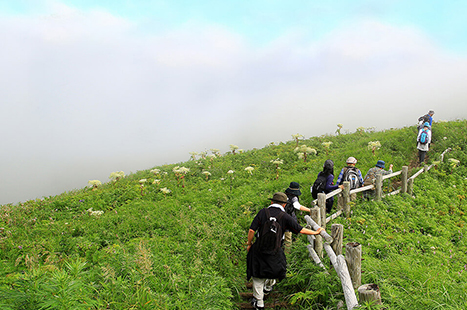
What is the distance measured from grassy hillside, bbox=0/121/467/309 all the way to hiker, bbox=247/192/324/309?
0.56 meters

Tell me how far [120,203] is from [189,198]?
3.78 meters

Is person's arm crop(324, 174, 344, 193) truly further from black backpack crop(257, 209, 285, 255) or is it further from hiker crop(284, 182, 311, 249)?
black backpack crop(257, 209, 285, 255)

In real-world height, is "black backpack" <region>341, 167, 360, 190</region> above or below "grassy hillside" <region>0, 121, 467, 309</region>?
above

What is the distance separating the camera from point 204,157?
2047cm

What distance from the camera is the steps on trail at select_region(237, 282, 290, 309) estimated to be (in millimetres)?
4902

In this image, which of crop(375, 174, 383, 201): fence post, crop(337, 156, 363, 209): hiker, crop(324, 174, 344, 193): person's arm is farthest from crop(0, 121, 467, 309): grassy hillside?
crop(324, 174, 344, 193): person's arm

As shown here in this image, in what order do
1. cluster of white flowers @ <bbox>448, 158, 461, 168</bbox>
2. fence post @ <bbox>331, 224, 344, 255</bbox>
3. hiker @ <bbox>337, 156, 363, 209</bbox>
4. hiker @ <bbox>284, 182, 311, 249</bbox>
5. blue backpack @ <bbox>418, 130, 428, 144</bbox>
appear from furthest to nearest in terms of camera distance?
blue backpack @ <bbox>418, 130, 428, 144</bbox> < cluster of white flowers @ <bbox>448, 158, 461, 168</bbox> < hiker @ <bbox>337, 156, 363, 209</bbox> < hiker @ <bbox>284, 182, 311, 249</bbox> < fence post @ <bbox>331, 224, 344, 255</bbox>

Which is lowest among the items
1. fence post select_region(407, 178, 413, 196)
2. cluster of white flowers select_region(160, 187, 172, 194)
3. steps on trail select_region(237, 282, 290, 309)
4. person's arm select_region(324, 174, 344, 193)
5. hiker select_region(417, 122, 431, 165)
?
steps on trail select_region(237, 282, 290, 309)

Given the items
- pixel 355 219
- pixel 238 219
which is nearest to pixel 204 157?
pixel 238 219

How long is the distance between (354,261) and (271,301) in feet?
7.40

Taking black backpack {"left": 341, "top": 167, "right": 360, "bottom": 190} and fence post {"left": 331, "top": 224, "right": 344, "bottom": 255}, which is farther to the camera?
black backpack {"left": 341, "top": 167, "right": 360, "bottom": 190}

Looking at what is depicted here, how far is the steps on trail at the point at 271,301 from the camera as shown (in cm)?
490

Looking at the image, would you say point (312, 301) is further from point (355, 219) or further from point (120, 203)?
point (120, 203)

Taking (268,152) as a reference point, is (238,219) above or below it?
below
